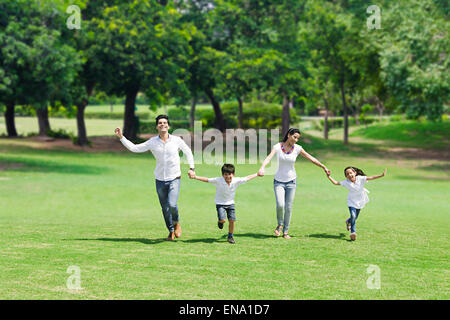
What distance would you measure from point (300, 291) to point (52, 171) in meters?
22.6

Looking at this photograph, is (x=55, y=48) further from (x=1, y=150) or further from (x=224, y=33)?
(x=224, y=33)

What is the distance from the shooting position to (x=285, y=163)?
11.2m

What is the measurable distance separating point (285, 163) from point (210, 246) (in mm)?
2038

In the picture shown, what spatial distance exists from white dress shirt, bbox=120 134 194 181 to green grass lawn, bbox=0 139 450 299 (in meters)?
1.27

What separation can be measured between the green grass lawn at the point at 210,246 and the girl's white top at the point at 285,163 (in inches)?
46.9

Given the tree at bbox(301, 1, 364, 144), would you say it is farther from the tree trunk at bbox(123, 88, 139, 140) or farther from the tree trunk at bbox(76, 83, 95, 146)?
the tree trunk at bbox(76, 83, 95, 146)

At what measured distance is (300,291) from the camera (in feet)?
25.4

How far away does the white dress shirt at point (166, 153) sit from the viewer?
34.7 ft

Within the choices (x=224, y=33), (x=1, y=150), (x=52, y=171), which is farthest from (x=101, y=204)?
(x=224, y=33)
